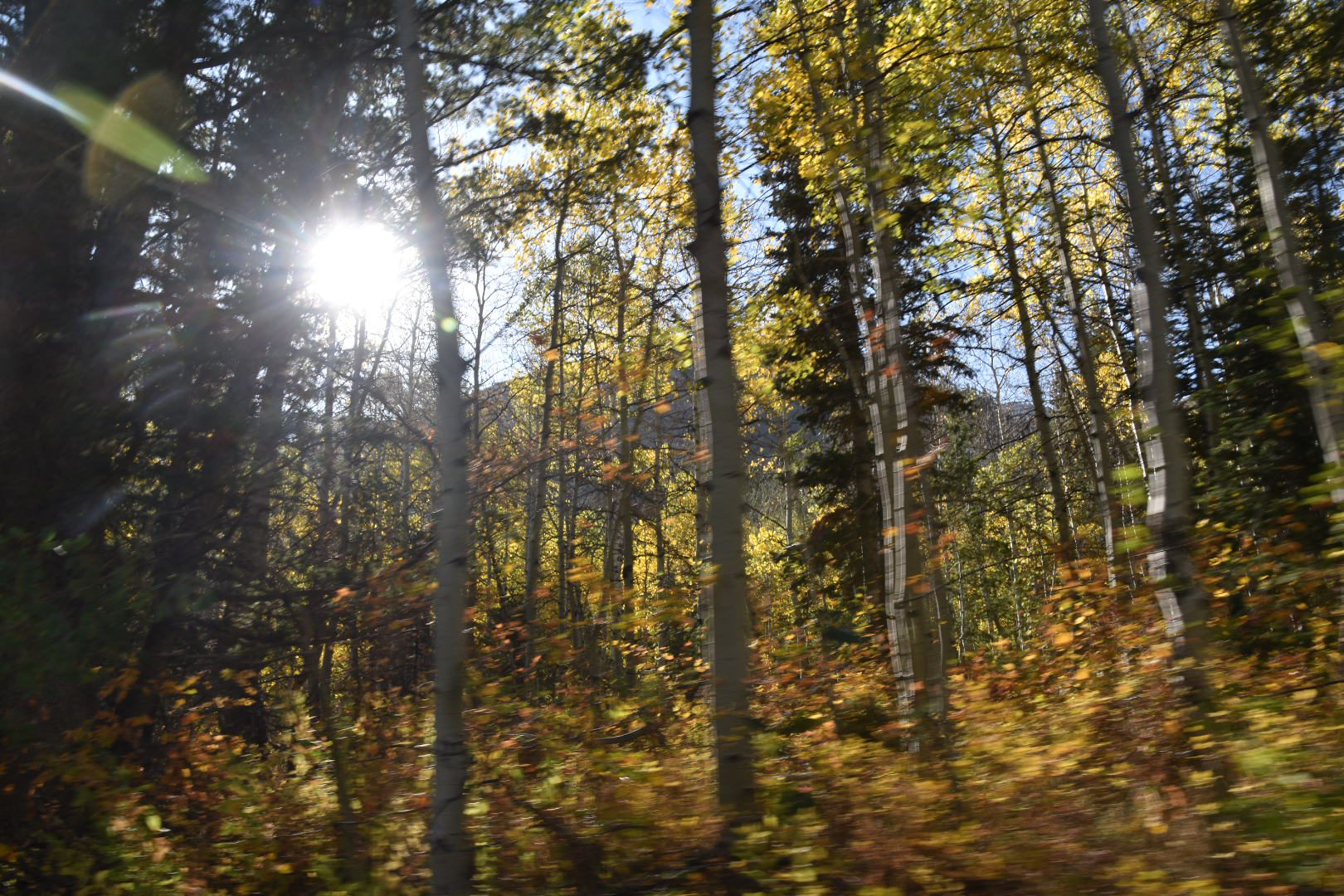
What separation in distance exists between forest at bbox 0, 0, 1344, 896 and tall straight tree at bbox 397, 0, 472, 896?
0.02 metres

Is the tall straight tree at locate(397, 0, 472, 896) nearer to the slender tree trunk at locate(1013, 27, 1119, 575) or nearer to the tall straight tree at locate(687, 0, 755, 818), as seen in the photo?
the tall straight tree at locate(687, 0, 755, 818)

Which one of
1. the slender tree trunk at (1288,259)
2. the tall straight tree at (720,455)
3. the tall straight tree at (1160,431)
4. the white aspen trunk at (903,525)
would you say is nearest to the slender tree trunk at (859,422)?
the white aspen trunk at (903,525)

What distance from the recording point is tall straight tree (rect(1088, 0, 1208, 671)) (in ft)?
14.2

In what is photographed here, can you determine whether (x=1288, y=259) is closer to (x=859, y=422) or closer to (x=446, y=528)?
(x=446, y=528)

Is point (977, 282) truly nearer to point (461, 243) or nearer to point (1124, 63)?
point (1124, 63)

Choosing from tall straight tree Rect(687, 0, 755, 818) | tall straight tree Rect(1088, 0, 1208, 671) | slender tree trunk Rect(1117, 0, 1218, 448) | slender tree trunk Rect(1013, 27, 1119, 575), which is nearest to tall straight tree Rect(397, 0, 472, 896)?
tall straight tree Rect(687, 0, 755, 818)

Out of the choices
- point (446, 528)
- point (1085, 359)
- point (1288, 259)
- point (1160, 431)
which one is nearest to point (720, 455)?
point (446, 528)

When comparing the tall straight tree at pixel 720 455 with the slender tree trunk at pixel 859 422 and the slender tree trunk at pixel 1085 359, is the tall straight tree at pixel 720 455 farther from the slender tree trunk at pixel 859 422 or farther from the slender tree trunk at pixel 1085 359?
the slender tree trunk at pixel 1085 359

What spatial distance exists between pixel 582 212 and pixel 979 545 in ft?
47.5

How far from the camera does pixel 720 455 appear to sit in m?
4.80

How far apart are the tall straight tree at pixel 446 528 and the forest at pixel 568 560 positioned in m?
0.02

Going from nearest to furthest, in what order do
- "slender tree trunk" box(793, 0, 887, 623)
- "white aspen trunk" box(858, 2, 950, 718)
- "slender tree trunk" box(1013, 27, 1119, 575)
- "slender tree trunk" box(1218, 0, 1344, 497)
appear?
"slender tree trunk" box(1218, 0, 1344, 497) < "white aspen trunk" box(858, 2, 950, 718) < "slender tree trunk" box(793, 0, 887, 623) < "slender tree trunk" box(1013, 27, 1119, 575)

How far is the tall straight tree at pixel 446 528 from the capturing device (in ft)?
14.0

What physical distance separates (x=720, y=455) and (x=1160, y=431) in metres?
2.34
